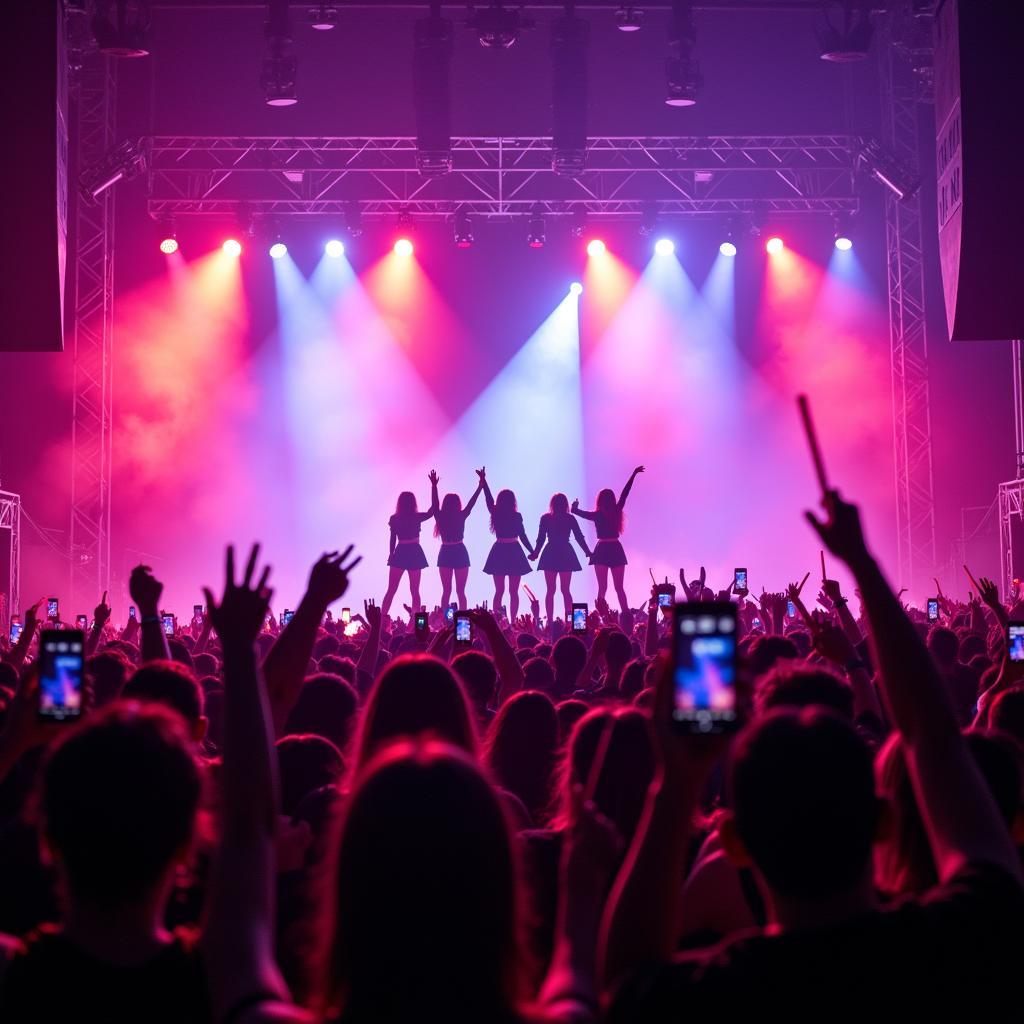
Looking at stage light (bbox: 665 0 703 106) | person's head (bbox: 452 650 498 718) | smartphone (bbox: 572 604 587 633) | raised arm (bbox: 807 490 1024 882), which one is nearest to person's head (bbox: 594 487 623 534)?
smartphone (bbox: 572 604 587 633)

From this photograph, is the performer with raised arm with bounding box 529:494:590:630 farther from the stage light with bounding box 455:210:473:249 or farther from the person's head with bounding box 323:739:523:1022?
the person's head with bounding box 323:739:523:1022

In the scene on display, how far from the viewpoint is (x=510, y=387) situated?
21703 millimetres

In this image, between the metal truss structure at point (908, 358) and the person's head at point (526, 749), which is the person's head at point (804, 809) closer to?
the person's head at point (526, 749)

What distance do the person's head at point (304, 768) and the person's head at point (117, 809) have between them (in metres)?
1.77

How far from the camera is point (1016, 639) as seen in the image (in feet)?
16.9

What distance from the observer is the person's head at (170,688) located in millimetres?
3697

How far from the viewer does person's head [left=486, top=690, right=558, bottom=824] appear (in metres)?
4.12

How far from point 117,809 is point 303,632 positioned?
1.97 meters

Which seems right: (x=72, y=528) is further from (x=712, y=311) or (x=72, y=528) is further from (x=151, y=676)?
(x=151, y=676)

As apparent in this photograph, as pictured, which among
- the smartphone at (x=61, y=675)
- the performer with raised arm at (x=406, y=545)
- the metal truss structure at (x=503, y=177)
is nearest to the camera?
the smartphone at (x=61, y=675)

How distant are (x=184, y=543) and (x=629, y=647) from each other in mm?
15152

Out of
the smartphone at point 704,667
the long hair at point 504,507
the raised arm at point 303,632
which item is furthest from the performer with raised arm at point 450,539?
the smartphone at point 704,667

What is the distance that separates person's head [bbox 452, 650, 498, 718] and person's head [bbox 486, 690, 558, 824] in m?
1.47

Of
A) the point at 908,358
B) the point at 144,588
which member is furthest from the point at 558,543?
the point at 144,588
